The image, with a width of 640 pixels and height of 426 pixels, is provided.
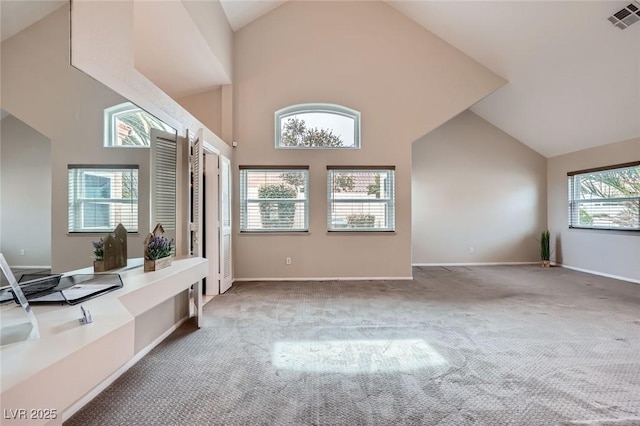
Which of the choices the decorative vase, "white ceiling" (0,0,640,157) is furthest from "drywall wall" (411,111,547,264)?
the decorative vase

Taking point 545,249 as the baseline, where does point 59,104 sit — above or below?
above

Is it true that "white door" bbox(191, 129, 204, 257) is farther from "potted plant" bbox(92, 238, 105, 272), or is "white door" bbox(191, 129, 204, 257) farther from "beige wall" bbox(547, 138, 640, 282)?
"beige wall" bbox(547, 138, 640, 282)

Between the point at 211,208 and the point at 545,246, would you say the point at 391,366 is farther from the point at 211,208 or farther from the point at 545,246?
the point at 545,246

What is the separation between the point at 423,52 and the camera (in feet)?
17.1

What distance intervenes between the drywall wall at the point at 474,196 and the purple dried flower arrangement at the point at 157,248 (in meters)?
5.22

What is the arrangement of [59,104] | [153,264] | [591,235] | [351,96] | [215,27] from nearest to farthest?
[59,104] < [153,264] < [215,27] < [351,96] < [591,235]

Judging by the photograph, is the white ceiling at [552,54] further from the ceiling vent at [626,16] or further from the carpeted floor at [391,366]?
the carpeted floor at [391,366]

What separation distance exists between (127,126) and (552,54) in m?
5.57

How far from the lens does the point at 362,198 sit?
209 inches

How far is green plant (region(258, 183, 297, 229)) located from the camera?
521cm

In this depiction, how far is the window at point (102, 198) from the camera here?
5.80 ft

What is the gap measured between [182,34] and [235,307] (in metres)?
3.32

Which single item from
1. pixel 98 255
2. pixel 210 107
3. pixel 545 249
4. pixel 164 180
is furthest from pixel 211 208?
pixel 545 249

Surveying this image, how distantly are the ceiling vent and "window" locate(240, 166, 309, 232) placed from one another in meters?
4.34
